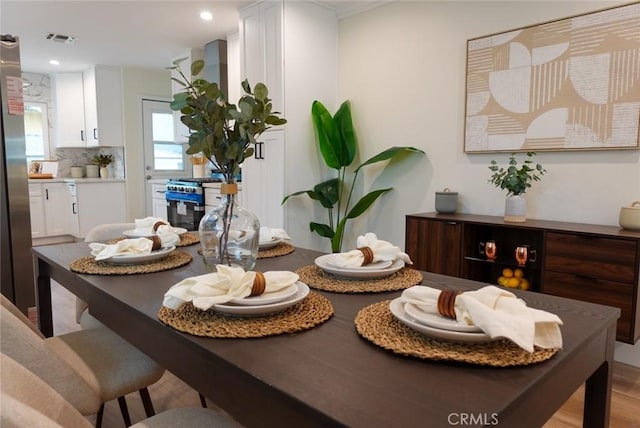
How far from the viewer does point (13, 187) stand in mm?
2391

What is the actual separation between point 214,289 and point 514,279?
2.16 meters

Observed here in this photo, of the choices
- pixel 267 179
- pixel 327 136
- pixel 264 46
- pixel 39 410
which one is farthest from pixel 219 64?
pixel 39 410

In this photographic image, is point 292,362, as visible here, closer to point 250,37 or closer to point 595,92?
point 595,92

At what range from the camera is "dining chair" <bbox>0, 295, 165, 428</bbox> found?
3.26 feet

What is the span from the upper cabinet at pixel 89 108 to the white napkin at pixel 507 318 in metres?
6.22

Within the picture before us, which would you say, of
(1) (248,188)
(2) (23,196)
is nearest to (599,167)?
(1) (248,188)

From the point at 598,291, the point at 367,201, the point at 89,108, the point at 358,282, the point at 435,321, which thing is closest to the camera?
the point at 435,321

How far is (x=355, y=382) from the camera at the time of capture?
2.31ft

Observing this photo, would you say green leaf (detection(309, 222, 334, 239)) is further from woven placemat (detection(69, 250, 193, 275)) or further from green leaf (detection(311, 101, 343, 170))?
woven placemat (detection(69, 250, 193, 275))

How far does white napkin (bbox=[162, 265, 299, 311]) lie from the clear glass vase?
14.4 inches

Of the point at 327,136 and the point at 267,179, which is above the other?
the point at 327,136

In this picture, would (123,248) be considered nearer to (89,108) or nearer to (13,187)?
(13,187)

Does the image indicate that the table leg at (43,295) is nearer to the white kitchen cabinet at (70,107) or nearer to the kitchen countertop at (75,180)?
the kitchen countertop at (75,180)

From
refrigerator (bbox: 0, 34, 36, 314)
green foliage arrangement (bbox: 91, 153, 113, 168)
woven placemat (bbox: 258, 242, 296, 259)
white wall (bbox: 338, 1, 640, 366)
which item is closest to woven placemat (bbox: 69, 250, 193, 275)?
woven placemat (bbox: 258, 242, 296, 259)
